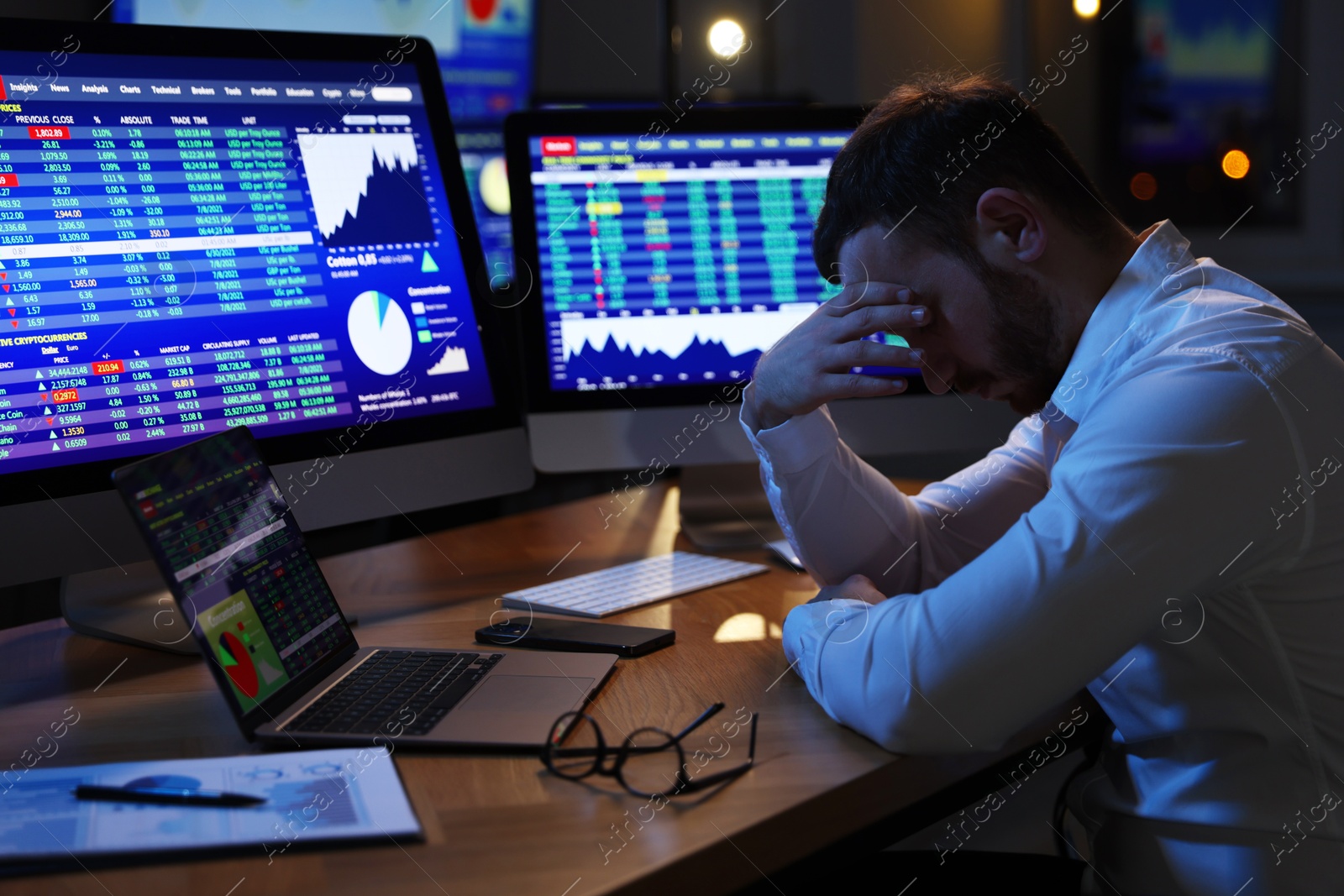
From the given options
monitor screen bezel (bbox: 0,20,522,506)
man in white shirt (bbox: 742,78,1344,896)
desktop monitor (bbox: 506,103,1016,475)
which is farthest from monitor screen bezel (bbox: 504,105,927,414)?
man in white shirt (bbox: 742,78,1344,896)

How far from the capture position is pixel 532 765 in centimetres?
76

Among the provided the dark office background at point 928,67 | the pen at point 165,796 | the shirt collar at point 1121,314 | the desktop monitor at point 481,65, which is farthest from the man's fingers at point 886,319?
the desktop monitor at point 481,65

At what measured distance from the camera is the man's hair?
0.95 m

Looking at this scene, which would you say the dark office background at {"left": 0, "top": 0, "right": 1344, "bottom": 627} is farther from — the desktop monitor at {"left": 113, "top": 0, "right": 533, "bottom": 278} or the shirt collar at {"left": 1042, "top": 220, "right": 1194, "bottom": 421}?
the shirt collar at {"left": 1042, "top": 220, "right": 1194, "bottom": 421}

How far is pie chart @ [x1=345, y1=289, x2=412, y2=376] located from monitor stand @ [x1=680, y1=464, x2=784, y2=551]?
0.48 metres

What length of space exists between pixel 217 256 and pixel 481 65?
1978mm

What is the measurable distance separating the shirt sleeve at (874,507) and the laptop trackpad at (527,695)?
40 centimetres

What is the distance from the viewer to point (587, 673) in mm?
911

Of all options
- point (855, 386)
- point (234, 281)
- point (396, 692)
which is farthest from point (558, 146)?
point (396, 692)

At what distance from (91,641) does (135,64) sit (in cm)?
60

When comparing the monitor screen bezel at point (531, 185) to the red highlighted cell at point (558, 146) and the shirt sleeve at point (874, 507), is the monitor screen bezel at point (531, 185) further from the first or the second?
the shirt sleeve at point (874, 507)

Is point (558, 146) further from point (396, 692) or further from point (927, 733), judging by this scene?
point (927, 733)

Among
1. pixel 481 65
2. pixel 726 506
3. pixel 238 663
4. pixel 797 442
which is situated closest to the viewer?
pixel 238 663

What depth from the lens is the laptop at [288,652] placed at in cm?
78
